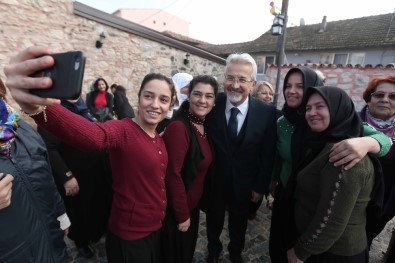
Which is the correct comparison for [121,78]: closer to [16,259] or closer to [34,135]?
[34,135]

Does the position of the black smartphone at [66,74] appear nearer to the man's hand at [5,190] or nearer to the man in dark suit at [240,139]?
the man's hand at [5,190]

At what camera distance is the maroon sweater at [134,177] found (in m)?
1.51

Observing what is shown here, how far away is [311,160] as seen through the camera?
1.69 m

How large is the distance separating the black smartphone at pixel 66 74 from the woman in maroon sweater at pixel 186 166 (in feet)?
3.91

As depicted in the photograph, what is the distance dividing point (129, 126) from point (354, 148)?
1.45m

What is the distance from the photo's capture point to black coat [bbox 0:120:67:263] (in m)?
1.16

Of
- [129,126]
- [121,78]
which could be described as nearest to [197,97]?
[129,126]

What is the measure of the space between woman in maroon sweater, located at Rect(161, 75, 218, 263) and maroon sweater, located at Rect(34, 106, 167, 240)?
0.47 ft

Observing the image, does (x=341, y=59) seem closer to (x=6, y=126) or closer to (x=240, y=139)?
(x=240, y=139)

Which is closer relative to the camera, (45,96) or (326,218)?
(45,96)

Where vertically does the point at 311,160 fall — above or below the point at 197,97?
below

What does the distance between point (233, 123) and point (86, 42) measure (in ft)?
20.3

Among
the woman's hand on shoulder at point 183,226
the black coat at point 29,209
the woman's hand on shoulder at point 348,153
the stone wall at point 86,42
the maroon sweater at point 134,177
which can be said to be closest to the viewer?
the black coat at point 29,209

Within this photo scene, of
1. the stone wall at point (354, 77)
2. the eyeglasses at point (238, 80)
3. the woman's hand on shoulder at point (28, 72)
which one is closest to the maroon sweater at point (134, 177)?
the woman's hand on shoulder at point (28, 72)
